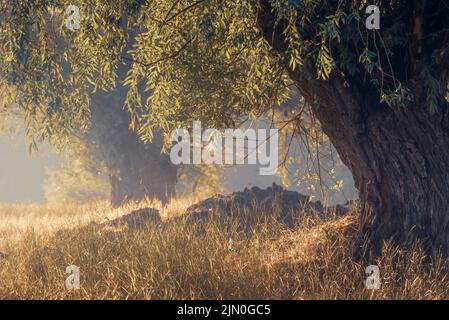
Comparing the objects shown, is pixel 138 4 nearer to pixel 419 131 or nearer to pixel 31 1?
pixel 31 1

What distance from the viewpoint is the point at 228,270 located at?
7730 mm

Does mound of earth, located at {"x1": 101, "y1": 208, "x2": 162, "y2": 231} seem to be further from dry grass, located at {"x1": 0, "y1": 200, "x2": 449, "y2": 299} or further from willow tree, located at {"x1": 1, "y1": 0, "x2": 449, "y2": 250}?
willow tree, located at {"x1": 1, "y1": 0, "x2": 449, "y2": 250}

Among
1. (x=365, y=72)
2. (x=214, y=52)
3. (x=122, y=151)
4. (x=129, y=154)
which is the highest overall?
(x=214, y=52)

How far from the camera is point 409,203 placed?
321 inches

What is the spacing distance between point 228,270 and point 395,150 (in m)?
2.65

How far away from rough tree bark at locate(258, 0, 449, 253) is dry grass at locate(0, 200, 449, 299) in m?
0.44

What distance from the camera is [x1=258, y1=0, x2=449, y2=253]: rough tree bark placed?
8.08 metres
